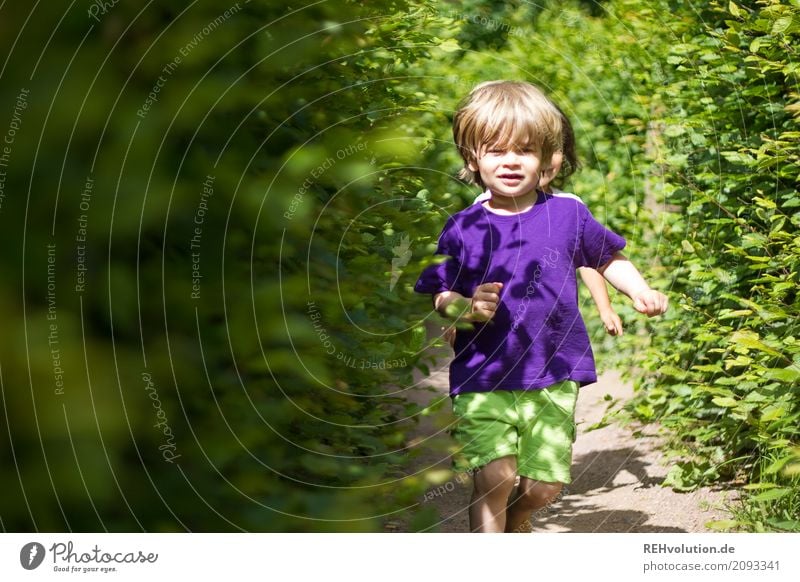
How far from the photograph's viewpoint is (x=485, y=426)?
353 cm

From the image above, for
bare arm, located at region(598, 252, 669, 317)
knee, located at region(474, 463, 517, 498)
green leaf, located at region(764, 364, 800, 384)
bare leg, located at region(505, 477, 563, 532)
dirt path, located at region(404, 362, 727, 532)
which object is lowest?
dirt path, located at region(404, 362, 727, 532)

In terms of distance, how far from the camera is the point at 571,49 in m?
8.53

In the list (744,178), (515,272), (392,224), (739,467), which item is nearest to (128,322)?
(392,224)

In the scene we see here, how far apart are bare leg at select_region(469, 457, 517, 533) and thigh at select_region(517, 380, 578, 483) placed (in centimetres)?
8

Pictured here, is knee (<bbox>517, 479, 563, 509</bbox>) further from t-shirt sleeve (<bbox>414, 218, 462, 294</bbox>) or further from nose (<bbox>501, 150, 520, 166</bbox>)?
nose (<bbox>501, 150, 520, 166</bbox>)

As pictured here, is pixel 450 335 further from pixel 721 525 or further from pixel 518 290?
pixel 721 525

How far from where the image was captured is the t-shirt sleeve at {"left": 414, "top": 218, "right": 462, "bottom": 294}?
11.0 ft

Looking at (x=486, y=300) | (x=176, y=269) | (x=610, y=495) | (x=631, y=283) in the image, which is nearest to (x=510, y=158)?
(x=486, y=300)

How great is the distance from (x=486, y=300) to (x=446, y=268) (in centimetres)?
24

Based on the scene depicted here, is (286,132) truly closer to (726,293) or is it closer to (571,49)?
(726,293)

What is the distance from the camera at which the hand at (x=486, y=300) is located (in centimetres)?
325
